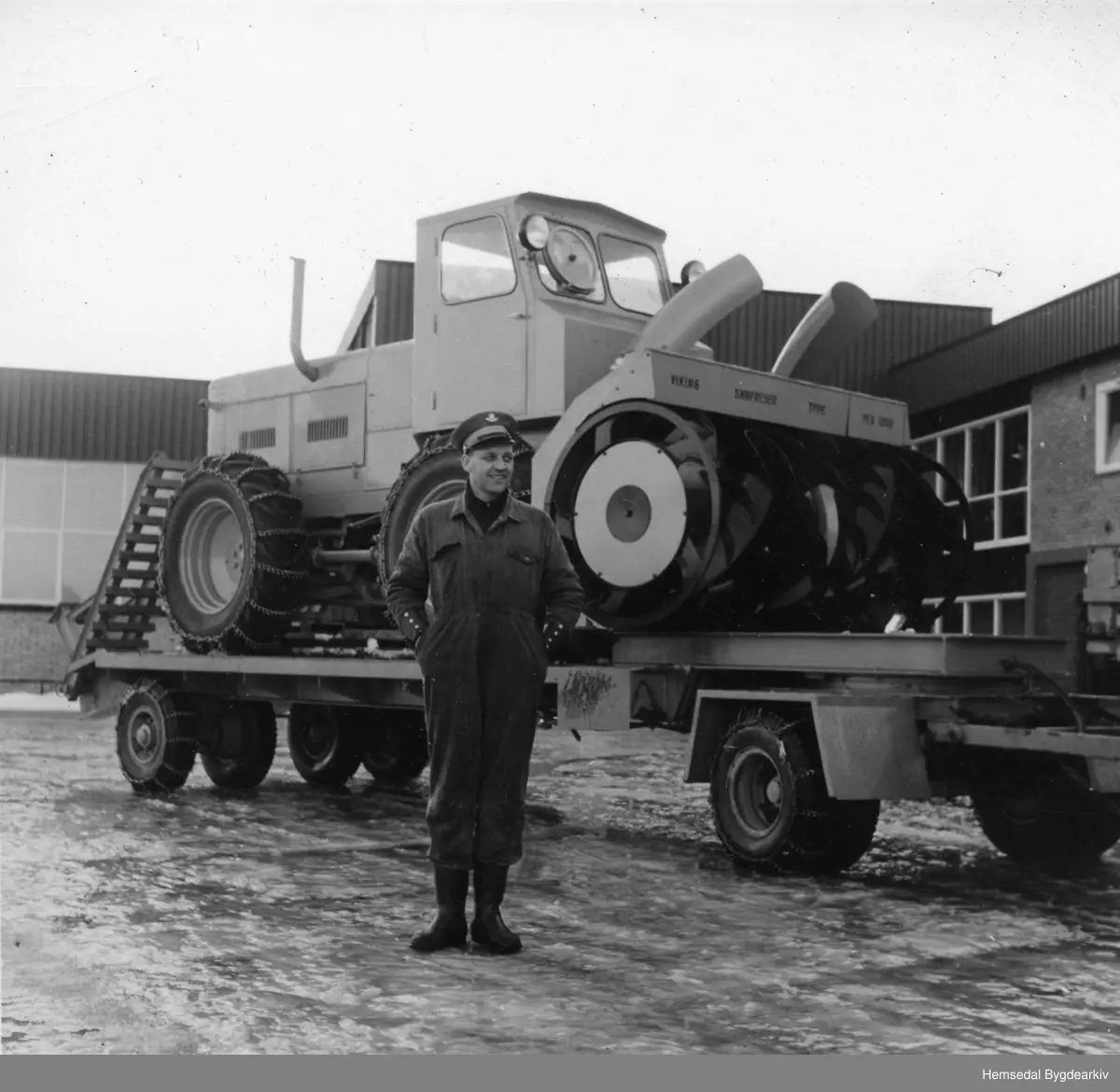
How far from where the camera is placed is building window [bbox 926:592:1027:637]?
1565cm

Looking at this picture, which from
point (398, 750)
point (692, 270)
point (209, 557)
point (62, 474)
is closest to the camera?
point (692, 270)

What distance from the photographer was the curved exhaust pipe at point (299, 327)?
10.1m

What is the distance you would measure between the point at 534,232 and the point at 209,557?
397cm

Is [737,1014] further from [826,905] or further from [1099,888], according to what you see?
[1099,888]

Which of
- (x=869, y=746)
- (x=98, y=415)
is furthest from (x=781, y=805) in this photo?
(x=98, y=415)

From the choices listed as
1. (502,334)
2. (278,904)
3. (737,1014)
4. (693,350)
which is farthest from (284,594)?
(737,1014)

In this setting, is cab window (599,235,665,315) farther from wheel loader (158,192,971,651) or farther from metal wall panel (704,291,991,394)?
metal wall panel (704,291,991,394)

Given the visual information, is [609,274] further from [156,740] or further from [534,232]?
[156,740]

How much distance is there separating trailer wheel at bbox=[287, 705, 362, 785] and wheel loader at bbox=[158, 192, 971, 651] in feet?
2.99

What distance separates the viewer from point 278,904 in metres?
6.31

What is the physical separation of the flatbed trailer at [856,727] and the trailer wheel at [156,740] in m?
2.38

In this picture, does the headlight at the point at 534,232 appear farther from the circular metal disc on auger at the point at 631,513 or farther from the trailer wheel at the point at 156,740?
the trailer wheel at the point at 156,740

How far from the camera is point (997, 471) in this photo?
15211 millimetres

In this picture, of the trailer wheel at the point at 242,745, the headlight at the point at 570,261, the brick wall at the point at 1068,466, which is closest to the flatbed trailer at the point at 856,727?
the headlight at the point at 570,261
